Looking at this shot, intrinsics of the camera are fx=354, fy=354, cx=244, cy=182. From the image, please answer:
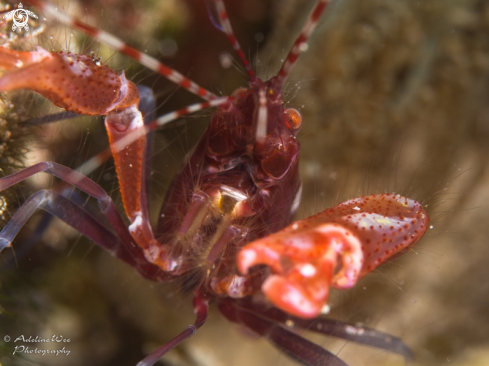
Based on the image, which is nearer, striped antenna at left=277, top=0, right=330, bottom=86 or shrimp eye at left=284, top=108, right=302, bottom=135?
striped antenna at left=277, top=0, right=330, bottom=86

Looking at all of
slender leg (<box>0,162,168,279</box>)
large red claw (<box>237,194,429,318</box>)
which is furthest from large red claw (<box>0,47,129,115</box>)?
large red claw (<box>237,194,429,318</box>)

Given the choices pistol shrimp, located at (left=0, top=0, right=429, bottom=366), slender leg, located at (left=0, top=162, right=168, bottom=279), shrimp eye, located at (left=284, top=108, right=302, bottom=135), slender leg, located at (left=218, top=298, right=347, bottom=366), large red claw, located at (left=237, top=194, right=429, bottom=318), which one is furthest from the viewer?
slender leg, located at (left=218, top=298, right=347, bottom=366)

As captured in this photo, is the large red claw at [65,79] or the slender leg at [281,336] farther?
the slender leg at [281,336]

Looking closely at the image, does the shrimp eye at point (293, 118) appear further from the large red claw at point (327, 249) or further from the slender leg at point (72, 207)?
the slender leg at point (72, 207)

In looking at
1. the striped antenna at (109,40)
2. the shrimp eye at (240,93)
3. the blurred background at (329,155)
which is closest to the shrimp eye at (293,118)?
the shrimp eye at (240,93)

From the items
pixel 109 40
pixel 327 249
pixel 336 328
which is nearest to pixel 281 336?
pixel 336 328

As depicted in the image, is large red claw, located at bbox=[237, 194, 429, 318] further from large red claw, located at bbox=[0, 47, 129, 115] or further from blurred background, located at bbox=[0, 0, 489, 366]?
large red claw, located at bbox=[0, 47, 129, 115]

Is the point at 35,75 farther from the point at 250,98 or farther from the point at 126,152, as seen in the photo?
the point at 250,98
